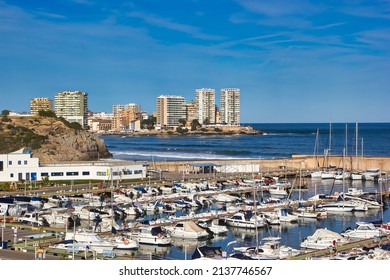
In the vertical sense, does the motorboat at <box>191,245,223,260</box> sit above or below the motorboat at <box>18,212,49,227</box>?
above

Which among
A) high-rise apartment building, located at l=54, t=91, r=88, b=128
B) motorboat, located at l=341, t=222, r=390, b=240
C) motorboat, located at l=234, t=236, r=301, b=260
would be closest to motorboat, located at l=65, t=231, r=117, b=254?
motorboat, located at l=234, t=236, r=301, b=260

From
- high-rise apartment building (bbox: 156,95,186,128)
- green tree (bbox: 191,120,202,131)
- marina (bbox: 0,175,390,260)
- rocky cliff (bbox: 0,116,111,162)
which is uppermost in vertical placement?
A: high-rise apartment building (bbox: 156,95,186,128)

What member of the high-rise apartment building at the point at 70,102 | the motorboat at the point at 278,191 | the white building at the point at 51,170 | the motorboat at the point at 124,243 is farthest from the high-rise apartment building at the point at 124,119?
the motorboat at the point at 124,243

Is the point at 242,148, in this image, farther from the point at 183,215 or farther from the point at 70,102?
the point at 70,102

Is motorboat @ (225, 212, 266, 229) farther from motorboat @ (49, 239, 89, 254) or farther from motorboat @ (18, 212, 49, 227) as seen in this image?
motorboat @ (49, 239, 89, 254)

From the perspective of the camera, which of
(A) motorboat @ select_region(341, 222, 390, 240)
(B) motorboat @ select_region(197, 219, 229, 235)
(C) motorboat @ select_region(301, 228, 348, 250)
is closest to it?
(C) motorboat @ select_region(301, 228, 348, 250)

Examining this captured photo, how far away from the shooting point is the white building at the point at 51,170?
107 feet

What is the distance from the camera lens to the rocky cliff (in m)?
47.2

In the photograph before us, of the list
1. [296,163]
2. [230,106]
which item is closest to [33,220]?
[296,163]

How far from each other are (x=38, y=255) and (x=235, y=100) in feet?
564

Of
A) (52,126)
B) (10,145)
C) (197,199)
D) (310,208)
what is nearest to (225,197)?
(197,199)

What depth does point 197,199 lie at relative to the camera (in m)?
28.6

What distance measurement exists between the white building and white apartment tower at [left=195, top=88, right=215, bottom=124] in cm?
14500

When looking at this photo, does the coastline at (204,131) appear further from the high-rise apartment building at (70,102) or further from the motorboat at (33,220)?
the motorboat at (33,220)
